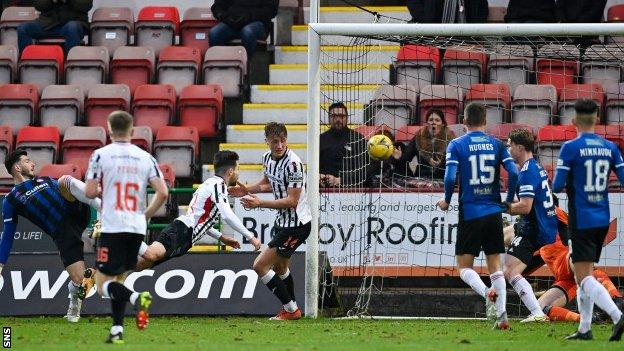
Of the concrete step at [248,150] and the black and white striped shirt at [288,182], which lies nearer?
the black and white striped shirt at [288,182]

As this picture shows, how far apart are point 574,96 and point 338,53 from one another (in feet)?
10.4

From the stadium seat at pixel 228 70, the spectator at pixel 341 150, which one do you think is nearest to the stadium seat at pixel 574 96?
the spectator at pixel 341 150

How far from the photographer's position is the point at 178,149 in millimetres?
17859

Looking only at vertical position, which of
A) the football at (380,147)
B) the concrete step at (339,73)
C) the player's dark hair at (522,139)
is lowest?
the football at (380,147)

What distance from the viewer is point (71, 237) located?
13820 mm

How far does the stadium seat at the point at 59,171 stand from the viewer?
17.4m

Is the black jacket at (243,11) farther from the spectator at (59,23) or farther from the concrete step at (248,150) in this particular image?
the spectator at (59,23)

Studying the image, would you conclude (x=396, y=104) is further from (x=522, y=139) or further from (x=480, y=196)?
(x=480, y=196)

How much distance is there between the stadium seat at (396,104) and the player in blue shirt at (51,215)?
15.4 ft

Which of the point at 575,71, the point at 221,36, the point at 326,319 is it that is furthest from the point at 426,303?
the point at 221,36

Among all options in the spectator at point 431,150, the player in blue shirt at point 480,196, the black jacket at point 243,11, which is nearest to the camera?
the player in blue shirt at point 480,196

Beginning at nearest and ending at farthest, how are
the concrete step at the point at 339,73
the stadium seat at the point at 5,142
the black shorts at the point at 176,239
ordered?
the black shorts at the point at 176,239, the concrete step at the point at 339,73, the stadium seat at the point at 5,142

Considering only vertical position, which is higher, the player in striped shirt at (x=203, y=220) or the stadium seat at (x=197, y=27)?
the stadium seat at (x=197, y=27)

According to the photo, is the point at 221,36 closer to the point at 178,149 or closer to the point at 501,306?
the point at 178,149
